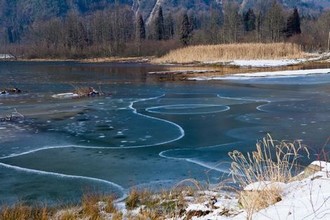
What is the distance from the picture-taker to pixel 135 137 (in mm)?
9297

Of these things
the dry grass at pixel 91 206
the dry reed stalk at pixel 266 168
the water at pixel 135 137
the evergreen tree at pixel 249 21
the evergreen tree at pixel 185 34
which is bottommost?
the water at pixel 135 137

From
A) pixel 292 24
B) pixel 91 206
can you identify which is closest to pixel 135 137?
pixel 91 206


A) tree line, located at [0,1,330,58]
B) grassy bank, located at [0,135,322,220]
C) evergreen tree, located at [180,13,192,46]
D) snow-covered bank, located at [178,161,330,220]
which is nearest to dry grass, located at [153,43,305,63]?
tree line, located at [0,1,330,58]

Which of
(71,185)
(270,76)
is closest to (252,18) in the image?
(270,76)

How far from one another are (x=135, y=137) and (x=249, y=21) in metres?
89.2

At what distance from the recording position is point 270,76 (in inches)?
1003

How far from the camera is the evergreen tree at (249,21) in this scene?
94062 mm

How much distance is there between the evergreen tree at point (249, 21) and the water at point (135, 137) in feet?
264

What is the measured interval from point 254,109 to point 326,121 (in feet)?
9.72

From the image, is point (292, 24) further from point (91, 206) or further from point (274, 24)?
point (91, 206)

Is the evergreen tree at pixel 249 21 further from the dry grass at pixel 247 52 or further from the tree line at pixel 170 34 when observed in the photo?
the dry grass at pixel 247 52

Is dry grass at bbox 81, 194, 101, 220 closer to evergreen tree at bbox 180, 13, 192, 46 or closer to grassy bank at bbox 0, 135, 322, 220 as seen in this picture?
grassy bank at bbox 0, 135, 322, 220

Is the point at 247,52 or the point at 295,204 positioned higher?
the point at 247,52

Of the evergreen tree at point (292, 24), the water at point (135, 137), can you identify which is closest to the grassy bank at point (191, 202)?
the water at point (135, 137)
